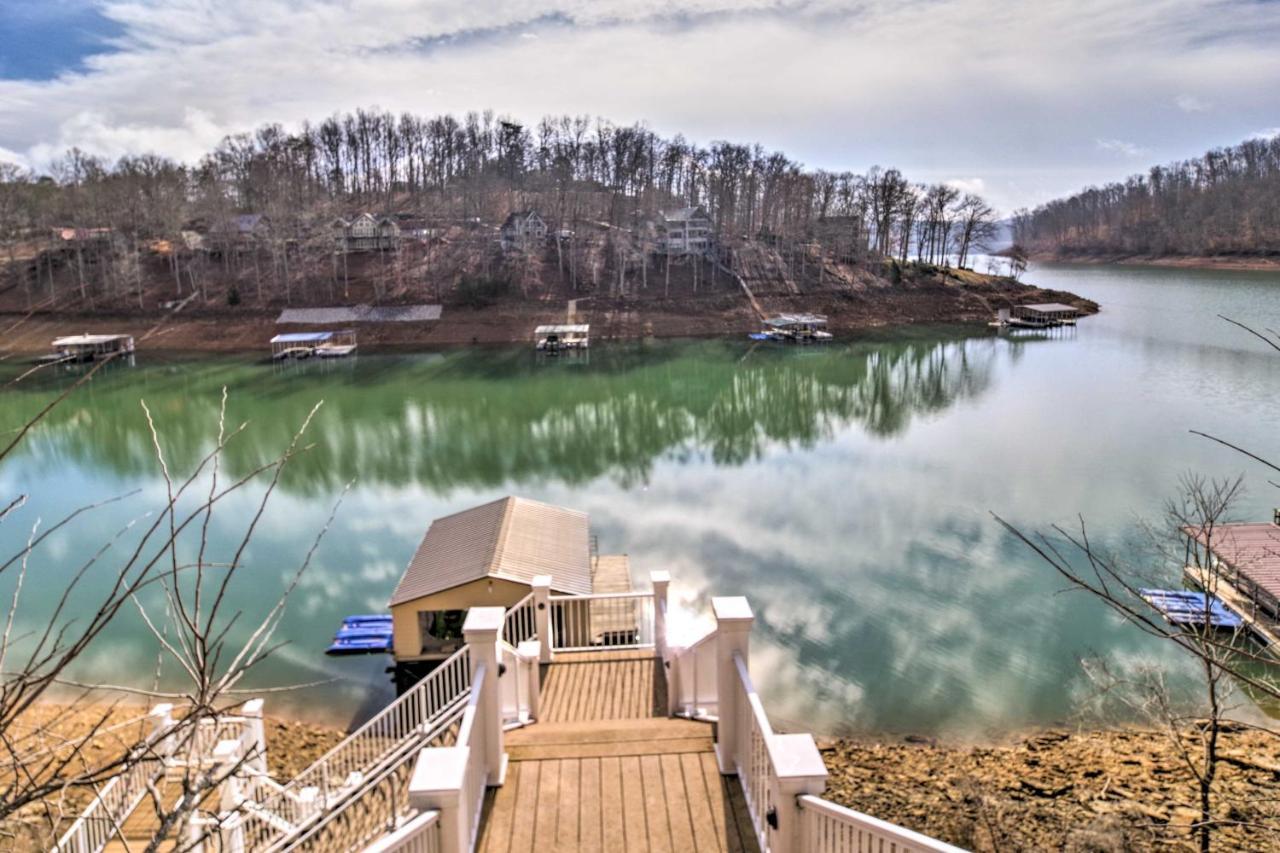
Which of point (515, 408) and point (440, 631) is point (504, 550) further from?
point (515, 408)

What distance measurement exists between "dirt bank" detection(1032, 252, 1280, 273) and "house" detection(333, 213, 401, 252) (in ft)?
273

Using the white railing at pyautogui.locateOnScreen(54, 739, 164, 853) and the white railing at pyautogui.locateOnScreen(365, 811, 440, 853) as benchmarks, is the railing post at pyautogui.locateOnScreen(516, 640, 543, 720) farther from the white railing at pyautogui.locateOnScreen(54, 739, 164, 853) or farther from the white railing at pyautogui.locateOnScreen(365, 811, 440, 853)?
the white railing at pyautogui.locateOnScreen(365, 811, 440, 853)

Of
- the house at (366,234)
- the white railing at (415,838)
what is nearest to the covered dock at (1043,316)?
the house at (366,234)

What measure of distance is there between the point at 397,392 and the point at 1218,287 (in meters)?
69.5

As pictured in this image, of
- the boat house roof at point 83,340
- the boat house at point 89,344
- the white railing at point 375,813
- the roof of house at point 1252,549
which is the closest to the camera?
the white railing at point 375,813

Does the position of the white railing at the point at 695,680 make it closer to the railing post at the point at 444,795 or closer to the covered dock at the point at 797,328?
the railing post at the point at 444,795

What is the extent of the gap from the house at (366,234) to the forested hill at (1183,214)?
89140mm

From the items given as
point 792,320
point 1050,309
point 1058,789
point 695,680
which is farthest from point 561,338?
point 695,680

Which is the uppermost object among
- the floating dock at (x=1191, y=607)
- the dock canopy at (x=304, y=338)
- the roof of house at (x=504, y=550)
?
the dock canopy at (x=304, y=338)

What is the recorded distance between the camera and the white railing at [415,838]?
13.4ft

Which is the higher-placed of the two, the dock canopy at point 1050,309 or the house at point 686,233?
the house at point 686,233

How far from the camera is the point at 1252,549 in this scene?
53.0 ft

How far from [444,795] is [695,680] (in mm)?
3561

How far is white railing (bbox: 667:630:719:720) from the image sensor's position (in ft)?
24.9
